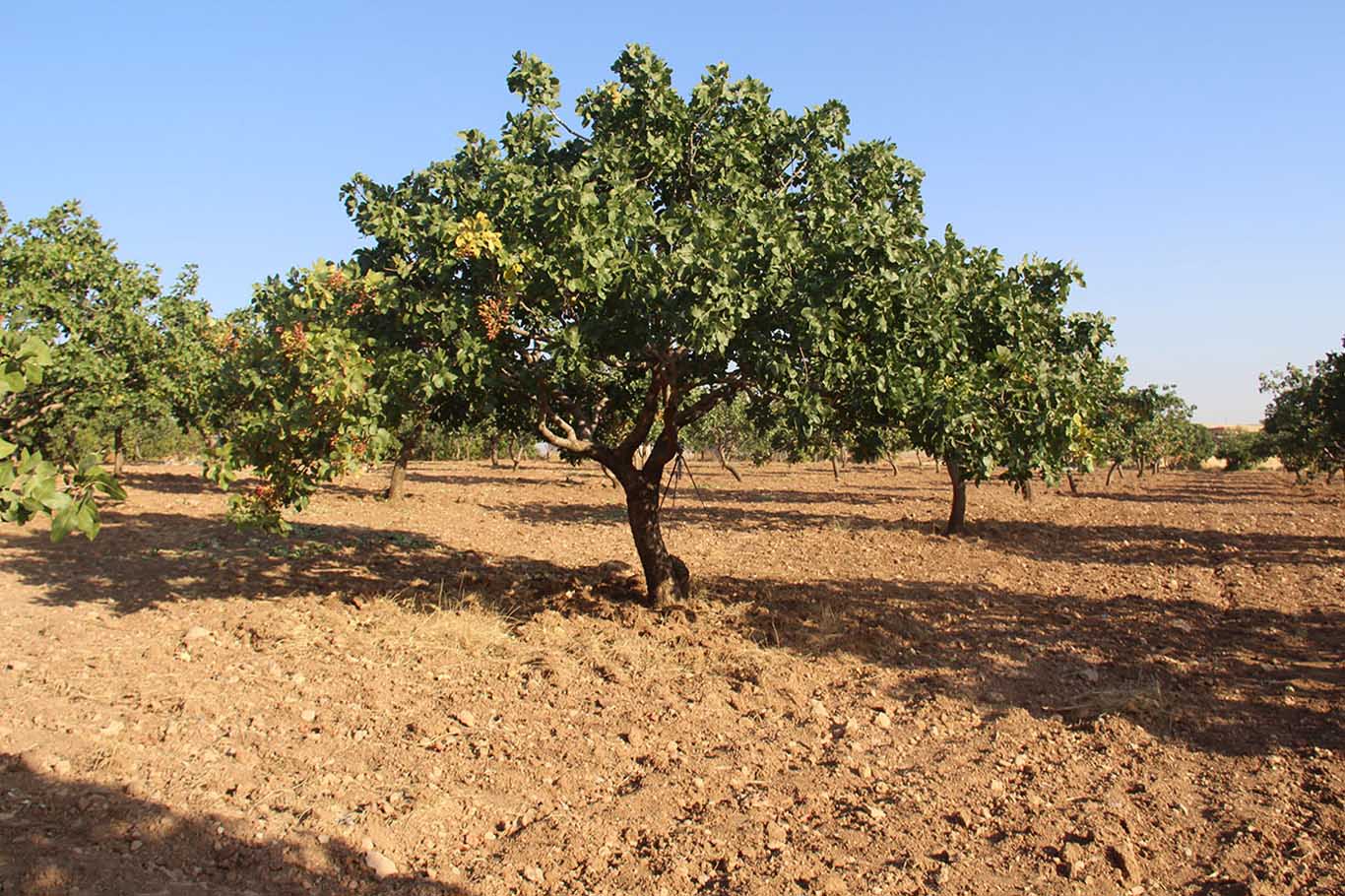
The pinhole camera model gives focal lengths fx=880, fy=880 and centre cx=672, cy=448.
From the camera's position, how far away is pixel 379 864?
16.2ft

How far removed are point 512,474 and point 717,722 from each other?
110ft

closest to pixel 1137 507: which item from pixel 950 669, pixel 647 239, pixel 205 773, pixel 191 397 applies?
pixel 950 669

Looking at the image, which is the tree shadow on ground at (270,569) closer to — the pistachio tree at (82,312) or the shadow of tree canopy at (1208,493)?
the pistachio tree at (82,312)

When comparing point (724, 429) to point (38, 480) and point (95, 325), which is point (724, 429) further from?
point (38, 480)

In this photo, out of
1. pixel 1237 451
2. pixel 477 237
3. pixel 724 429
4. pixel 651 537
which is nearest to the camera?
pixel 477 237

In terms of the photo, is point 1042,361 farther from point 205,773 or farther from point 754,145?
point 205,773

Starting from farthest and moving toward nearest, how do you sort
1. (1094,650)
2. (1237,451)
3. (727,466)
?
(1237,451) < (727,466) < (1094,650)

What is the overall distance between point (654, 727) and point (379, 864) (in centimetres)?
274

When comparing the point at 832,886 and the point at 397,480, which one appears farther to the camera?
the point at 397,480

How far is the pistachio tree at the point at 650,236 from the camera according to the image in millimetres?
7805

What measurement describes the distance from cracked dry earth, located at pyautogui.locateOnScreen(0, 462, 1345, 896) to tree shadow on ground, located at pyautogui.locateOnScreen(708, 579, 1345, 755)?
0.06m

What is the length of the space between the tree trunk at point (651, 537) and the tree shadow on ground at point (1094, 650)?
3.54ft

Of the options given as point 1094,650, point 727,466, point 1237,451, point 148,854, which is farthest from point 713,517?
point 1237,451

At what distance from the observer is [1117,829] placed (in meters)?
5.32
